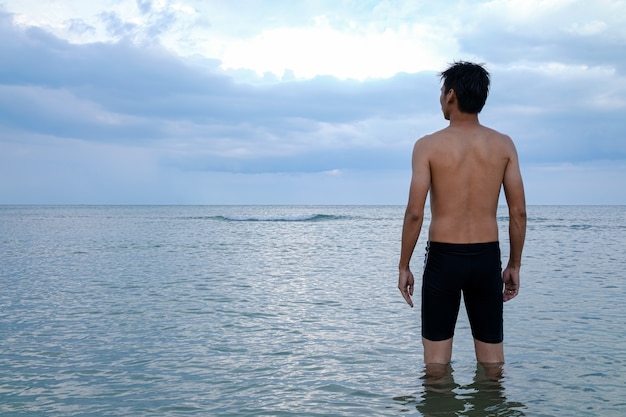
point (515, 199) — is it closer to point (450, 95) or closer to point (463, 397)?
point (450, 95)

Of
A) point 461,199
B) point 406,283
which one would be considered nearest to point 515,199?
point 461,199

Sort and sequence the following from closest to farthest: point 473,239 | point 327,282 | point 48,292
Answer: point 473,239, point 48,292, point 327,282

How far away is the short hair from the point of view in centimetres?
442

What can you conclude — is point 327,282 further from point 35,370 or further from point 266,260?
point 35,370

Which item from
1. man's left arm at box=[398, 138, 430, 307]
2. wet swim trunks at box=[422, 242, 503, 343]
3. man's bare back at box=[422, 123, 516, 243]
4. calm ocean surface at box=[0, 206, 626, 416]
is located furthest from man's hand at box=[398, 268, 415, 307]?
calm ocean surface at box=[0, 206, 626, 416]

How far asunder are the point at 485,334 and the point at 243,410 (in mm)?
2037

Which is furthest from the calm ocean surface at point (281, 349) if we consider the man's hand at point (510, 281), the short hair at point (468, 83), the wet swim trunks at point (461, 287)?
the short hair at point (468, 83)

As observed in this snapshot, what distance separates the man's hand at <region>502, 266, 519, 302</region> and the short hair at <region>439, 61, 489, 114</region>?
4.34 ft

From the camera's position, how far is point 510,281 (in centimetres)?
482

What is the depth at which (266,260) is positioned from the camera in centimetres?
1844

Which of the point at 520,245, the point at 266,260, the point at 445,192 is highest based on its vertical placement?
the point at 445,192

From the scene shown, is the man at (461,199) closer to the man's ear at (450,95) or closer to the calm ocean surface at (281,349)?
the man's ear at (450,95)

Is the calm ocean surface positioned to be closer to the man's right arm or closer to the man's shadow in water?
the man's shadow in water

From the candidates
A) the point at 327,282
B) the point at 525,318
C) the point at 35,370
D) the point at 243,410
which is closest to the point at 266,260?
the point at 327,282
